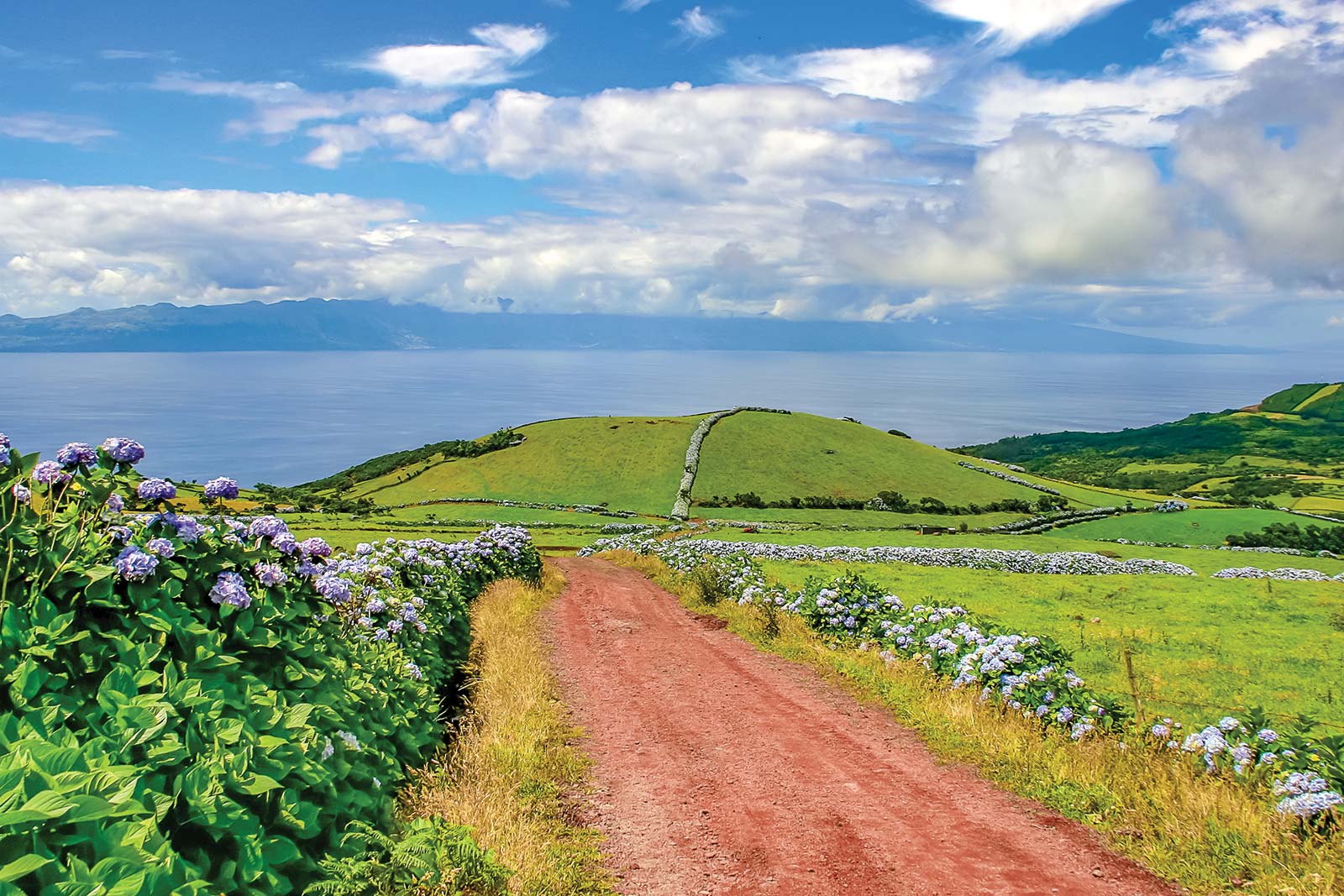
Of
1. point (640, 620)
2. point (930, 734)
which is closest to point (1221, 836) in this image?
point (930, 734)

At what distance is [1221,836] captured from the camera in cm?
754

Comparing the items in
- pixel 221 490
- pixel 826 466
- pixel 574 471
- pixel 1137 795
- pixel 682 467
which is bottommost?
pixel 574 471

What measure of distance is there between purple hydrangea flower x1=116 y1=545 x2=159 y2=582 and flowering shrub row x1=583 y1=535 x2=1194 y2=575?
37873 mm

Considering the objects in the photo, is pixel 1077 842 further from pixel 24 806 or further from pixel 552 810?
pixel 24 806

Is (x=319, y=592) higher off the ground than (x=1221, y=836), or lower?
higher

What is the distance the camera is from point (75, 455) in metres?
5.92

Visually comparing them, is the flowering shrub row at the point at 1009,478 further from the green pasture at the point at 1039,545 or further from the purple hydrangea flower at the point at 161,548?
the purple hydrangea flower at the point at 161,548

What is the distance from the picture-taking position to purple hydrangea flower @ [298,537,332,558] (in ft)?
25.1

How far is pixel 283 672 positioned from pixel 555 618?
14.1 meters

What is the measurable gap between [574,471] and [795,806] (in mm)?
88389

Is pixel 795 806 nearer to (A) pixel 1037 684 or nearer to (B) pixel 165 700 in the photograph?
(A) pixel 1037 684

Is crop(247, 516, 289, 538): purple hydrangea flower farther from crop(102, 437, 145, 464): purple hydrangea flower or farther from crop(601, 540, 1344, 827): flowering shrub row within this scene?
crop(601, 540, 1344, 827): flowering shrub row

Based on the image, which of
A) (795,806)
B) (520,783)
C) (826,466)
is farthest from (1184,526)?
(520,783)

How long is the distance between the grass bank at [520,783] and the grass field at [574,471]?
70643mm
